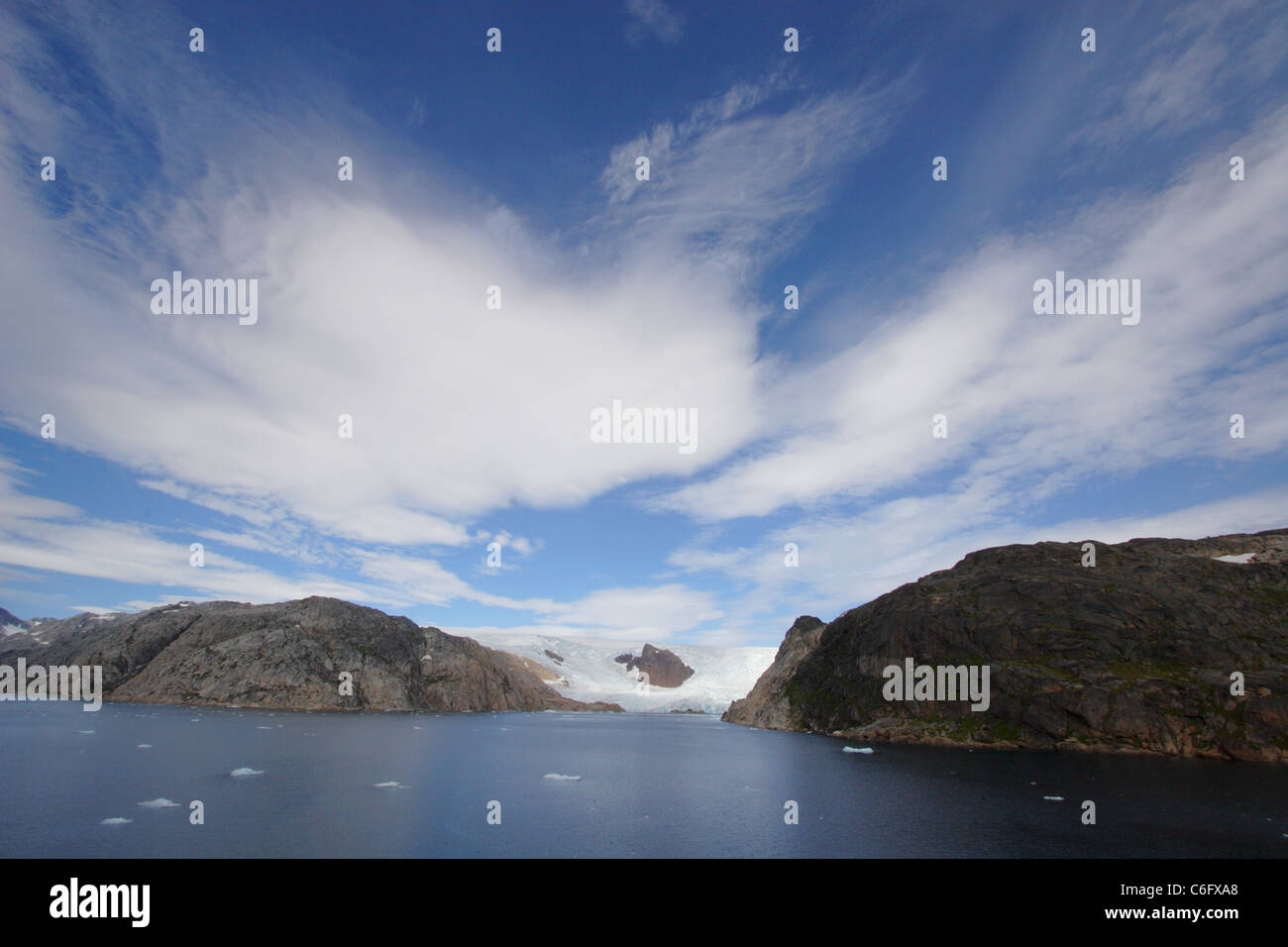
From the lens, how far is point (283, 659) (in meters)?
152

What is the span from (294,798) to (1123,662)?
98109mm

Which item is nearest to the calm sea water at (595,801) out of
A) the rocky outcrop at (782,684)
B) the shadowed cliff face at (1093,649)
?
the shadowed cliff face at (1093,649)

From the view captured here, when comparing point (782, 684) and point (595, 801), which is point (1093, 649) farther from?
point (595, 801)

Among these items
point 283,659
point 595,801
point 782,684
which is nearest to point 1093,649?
point 782,684

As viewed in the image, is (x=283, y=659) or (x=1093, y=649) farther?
(x=283, y=659)

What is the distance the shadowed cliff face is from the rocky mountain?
345 feet

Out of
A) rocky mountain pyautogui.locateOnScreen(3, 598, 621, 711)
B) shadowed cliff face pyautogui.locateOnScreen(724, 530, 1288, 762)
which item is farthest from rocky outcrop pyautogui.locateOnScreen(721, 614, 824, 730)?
rocky mountain pyautogui.locateOnScreen(3, 598, 621, 711)

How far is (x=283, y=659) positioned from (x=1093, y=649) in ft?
542

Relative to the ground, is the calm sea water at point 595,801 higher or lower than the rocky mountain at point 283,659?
higher

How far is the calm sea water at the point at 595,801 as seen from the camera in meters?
29.0

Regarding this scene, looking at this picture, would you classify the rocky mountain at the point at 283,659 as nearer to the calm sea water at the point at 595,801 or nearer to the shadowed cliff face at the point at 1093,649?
the calm sea water at the point at 595,801

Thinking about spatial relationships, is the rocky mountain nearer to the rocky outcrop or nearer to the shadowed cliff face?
the rocky outcrop

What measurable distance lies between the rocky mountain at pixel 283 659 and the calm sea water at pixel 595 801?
Result: 80119 mm
